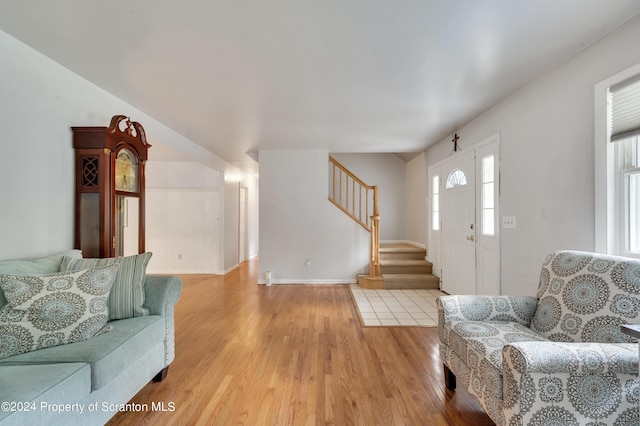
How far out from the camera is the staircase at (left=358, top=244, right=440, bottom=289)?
16.1ft

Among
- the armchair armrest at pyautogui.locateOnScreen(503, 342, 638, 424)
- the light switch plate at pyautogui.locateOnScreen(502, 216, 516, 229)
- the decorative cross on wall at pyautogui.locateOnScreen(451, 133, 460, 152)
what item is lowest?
the armchair armrest at pyautogui.locateOnScreen(503, 342, 638, 424)

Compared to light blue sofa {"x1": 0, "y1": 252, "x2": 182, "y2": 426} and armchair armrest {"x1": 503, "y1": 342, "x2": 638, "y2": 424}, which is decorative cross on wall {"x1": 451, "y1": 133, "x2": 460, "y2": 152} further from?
light blue sofa {"x1": 0, "y1": 252, "x2": 182, "y2": 426}

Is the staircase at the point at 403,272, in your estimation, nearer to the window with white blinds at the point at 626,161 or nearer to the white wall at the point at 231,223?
the white wall at the point at 231,223

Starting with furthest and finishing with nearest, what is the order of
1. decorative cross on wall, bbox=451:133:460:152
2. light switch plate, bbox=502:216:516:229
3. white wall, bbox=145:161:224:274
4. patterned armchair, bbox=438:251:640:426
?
white wall, bbox=145:161:224:274
decorative cross on wall, bbox=451:133:460:152
light switch plate, bbox=502:216:516:229
patterned armchair, bbox=438:251:640:426

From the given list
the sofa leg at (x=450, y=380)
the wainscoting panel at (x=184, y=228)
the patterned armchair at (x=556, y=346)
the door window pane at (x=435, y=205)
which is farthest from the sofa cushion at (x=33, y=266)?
the door window pane at (x=435, y=205)

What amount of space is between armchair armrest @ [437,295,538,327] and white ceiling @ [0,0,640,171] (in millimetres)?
1774

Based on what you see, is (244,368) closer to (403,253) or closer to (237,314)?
(237,314)

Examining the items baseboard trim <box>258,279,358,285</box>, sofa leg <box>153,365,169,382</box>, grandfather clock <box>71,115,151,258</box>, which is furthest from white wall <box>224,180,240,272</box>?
sofa leg <box>153,365,169,382</box>

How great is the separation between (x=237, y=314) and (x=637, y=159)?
386cm

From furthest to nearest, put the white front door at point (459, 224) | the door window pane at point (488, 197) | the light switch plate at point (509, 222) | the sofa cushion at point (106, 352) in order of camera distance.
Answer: the white front door at point (459, 224) → the door window pane at point (488, 197) → the light switch plate at point (509, 222) → the sofa cushion at point (106, 352)

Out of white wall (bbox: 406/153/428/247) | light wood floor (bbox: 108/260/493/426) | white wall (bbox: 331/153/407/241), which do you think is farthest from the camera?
white wall (bbox: 331/153/407/241)

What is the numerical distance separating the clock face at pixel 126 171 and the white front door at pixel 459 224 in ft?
12.5

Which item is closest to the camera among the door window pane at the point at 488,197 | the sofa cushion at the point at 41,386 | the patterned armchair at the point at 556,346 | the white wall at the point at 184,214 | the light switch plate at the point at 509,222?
the sofa cushion at the point at 41,386

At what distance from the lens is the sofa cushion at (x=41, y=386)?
1141 millimetres
